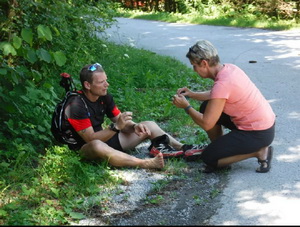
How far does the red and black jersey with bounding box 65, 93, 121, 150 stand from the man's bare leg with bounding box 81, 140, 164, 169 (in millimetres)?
235

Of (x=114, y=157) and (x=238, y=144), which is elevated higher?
(x=238, y=144)

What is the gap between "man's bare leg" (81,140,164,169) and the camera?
490cm

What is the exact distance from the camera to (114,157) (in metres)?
4.93

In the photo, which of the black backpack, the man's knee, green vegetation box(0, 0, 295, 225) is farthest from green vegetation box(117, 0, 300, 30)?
the man's knee

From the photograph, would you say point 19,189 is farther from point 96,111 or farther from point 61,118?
point 96,111

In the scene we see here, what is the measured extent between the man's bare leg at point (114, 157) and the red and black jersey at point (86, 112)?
235 millimetres

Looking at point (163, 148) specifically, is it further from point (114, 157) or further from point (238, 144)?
point (238, 144)

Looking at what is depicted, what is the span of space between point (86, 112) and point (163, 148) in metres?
0.93

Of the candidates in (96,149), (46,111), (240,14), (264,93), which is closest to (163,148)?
(96,149)

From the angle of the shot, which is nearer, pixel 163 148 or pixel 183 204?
pixel 183 204

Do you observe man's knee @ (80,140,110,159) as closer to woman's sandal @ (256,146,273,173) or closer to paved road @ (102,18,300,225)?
paved road @ (102,18,300,225)

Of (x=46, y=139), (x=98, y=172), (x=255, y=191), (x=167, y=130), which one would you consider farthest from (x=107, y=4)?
(x=255, y=191)

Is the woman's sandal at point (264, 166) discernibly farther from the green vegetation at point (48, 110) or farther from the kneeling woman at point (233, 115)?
the green vegetation at point (48, 110)

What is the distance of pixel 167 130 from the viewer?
6363 millimetres
